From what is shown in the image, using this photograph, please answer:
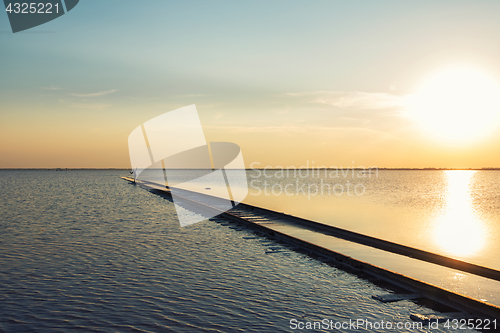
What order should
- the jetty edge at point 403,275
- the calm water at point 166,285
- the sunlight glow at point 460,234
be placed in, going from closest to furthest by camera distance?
1. the calm water at point 166,285
2. the jetty edge at point 403,275
3. the sunlight glow at point 460,234

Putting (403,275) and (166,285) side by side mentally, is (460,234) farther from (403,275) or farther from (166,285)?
(166,285)

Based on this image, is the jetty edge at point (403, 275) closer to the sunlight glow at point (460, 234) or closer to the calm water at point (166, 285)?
the calm water at point (166, 285)

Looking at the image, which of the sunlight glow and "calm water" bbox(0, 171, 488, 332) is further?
the sunlight glow

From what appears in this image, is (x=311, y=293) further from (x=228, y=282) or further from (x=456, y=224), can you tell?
(x=456, y=224)

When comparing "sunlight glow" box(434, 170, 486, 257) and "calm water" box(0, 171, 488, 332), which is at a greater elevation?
"calm water" box(0, 171, 488, 332)

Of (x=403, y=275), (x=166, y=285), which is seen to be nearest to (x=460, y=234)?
(x=403, y=275)

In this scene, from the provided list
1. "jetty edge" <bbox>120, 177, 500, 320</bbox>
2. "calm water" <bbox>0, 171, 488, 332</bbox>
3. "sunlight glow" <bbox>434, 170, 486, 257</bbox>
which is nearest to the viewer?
"calm water" <bbox>0, 171, 488, 332</bbox>

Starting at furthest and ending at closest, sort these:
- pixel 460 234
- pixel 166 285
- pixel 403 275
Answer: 1. pixel 460 234
2. pixel 403 275
3. pixel 166 285

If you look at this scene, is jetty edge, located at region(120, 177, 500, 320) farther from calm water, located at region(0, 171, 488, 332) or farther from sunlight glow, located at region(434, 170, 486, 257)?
sunlight glow, located at region(434, 170, 486, 257)

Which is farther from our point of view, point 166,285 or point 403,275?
point 403,275

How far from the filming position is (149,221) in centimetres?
2639

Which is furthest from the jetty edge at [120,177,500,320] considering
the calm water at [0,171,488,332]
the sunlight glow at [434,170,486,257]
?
the sunlight glow at [434,170,486,257]

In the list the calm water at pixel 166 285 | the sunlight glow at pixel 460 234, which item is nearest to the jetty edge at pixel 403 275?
the calm water at pixel 166 285

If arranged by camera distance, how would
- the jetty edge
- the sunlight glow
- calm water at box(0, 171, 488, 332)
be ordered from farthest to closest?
the sunlight glow, the jetty edge, calm water at box(0, 171, 488, 332)
